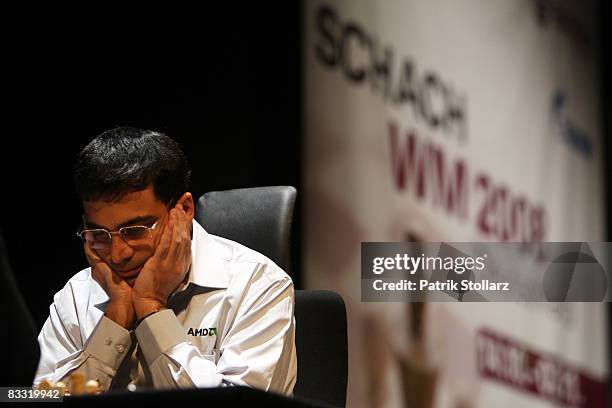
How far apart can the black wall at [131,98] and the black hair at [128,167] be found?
1.19 metres

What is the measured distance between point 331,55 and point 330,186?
53cm

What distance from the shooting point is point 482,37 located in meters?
4.02

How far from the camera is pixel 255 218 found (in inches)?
86.1

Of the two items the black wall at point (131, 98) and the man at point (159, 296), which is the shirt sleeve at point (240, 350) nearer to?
the man at point (159, 296)

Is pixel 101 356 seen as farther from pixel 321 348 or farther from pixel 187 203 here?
pixel 321 348

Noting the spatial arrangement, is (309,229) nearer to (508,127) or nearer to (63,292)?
(508,127)

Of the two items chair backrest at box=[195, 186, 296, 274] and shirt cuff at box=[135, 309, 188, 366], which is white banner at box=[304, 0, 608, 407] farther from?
shirt cuff at box=[135, 309, 188, 366]

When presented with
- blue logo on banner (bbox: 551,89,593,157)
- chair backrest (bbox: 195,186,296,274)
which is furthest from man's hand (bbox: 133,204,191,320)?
blue logo on banner (bbox: 551,89,593,157)

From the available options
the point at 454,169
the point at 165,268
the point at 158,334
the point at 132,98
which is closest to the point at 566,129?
the point at 454,169

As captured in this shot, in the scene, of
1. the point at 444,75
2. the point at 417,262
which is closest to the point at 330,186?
the point at 444,75

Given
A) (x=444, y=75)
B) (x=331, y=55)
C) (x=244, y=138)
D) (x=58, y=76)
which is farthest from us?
(x=444, y=75)

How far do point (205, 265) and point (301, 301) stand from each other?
235mm

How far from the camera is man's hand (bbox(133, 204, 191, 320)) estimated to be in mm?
1866

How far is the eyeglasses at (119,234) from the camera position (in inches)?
72.8
